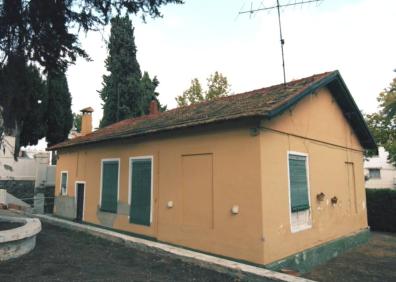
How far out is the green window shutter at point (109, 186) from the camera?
1133cm

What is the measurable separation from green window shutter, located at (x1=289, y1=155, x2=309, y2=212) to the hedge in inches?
331

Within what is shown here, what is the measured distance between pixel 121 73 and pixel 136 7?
2020 centimetres

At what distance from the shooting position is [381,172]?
3528cm

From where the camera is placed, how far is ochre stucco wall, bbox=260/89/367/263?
7391 millimetres

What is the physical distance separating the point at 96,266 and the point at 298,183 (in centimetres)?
554

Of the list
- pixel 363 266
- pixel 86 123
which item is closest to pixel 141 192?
pixel 363 266

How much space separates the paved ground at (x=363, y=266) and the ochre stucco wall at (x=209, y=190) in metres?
2.21

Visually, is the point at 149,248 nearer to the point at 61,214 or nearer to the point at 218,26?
the point at 218,26

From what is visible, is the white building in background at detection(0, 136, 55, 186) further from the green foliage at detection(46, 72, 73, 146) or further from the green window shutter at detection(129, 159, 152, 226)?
the green window shutter at detection(129, 159, 152, 226)

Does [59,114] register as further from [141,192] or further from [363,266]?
[363,266]

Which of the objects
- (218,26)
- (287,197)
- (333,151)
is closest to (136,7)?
(218,26)

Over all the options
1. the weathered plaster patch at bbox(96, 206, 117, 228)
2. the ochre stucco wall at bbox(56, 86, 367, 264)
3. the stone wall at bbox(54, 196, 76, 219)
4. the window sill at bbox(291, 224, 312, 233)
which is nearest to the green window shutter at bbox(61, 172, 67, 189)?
the stone wall at bbox(54, 196, 76, 219)

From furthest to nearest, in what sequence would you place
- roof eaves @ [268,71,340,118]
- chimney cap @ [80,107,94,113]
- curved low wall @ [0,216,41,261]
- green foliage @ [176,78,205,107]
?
green foliage @ [176,78,205,107] < chimney cap @ [80,107,94,113] < roof eaves @ [268,71,340,118] < curved low wall @ [0,216,41,261]

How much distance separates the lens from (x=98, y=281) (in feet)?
19.3
